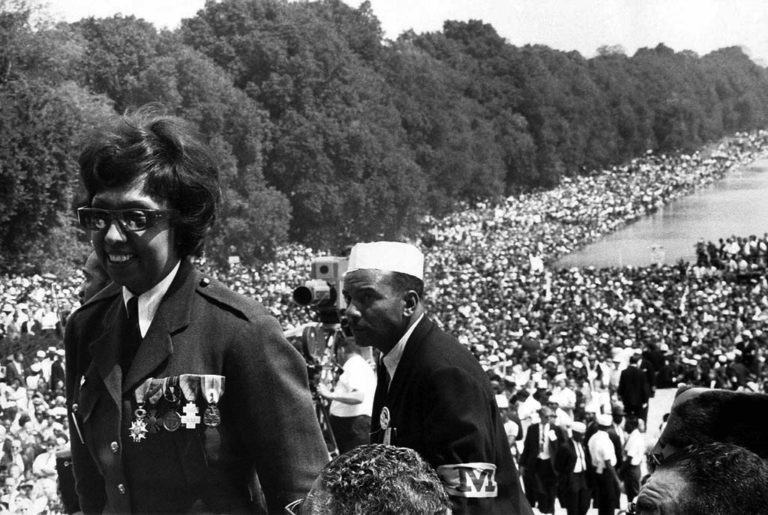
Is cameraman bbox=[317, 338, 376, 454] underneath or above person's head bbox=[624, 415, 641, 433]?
above

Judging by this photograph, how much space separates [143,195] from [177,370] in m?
0.40

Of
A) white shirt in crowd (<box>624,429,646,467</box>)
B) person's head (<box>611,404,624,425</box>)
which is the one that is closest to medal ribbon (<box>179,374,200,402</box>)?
white shirt in crowd (<box>624,429,646,467</box>)

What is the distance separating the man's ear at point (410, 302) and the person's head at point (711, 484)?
1.68 m

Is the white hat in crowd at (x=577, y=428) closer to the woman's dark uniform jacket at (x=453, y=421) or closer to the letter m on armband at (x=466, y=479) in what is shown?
the woman's dark uniform jacket at (x=453, y=421)

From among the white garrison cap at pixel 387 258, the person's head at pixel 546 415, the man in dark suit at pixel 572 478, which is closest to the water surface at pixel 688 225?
the person's head at pixel 546 415

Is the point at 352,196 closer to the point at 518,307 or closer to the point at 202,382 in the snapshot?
the point at 518,307

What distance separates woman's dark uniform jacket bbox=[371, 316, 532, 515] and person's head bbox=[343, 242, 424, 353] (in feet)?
0.35

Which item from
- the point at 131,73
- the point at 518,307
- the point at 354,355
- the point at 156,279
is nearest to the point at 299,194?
the point at 131,73

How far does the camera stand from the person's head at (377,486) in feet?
8.42

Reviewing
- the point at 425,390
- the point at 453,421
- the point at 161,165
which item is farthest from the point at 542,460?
the point at 161,165

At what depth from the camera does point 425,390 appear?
4.21 meters

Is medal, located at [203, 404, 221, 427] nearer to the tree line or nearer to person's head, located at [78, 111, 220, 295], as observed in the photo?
person's head, located at [78, 111, 220, 295]

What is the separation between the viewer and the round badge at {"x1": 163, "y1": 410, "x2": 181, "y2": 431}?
11.4 feet

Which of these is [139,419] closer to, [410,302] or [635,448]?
[410,302]
